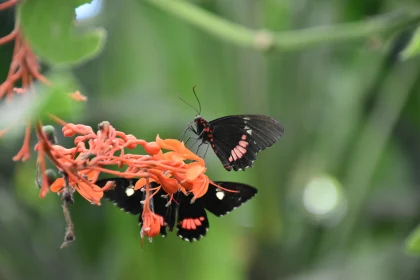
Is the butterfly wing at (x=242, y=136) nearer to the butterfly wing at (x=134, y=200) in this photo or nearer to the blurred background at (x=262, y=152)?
the butterfly wing at (x=134, y=200)

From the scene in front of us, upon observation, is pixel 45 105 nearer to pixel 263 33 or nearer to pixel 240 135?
pixel 240 135

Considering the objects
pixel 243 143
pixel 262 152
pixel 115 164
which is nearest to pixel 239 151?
pixel 243 143

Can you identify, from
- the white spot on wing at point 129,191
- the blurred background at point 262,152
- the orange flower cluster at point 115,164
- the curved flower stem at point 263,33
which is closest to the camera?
the orange flower cluster at point 115,164

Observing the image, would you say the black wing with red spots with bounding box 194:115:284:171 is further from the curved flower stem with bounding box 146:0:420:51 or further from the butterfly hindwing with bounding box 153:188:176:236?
the curved flower stem with bounding box 146:0:420:51

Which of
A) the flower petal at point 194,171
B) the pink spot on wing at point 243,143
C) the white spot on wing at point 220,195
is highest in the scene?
the pink spot on wing at point 243,143

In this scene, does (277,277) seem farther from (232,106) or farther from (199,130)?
(199,130)

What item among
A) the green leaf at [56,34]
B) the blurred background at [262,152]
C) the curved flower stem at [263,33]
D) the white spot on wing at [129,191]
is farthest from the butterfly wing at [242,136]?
the blurred background at [262,152]

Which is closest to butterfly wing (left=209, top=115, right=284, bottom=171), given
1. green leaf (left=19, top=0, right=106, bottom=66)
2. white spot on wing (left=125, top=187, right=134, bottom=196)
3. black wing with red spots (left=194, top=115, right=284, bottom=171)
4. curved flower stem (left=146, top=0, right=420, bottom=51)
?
Answer: black wing with red spots (left=194, top=115, right=284, bottom=171)
